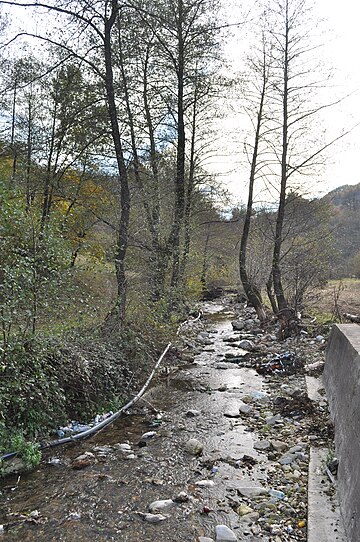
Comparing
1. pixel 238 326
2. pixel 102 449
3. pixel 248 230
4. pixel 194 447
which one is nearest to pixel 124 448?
pixel 102 449

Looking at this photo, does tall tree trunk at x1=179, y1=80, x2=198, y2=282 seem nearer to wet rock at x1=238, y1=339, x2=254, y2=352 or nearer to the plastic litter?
wet rock at x1=238, y1=339, x2=254, y2=352

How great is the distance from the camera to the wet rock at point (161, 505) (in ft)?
11.8

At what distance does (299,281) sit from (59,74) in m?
7.54

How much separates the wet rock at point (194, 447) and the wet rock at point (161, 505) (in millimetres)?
1019

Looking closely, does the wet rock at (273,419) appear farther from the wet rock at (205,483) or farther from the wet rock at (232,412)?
the wet rock at (205,483)

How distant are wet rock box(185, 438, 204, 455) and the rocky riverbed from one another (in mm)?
11

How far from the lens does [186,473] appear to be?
429 cm

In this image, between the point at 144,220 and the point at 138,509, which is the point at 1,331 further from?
the point at 144,220

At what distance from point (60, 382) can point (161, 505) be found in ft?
6.73

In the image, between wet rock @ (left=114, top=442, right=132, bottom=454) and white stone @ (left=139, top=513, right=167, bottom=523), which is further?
wet rock @ (left=114, top=442, right=132, bottom=454)

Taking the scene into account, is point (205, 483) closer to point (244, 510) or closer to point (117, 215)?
point (244, 510)

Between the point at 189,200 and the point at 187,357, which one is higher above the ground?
the point at 189,200

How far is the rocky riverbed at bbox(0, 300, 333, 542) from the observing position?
11.0 ft

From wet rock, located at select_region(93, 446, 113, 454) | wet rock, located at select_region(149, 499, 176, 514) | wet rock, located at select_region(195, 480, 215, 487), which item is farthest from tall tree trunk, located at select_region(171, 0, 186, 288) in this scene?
wet rock, located at select_region(149, 499, 176, 514)
